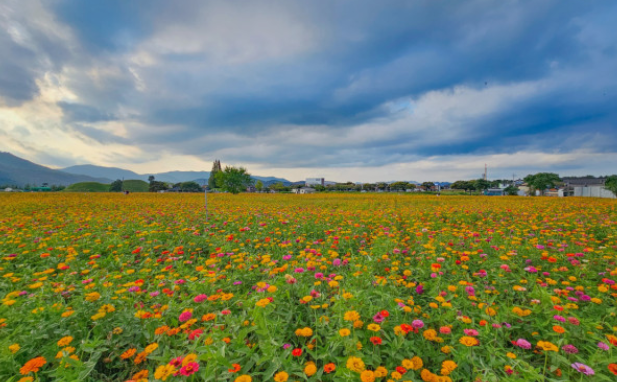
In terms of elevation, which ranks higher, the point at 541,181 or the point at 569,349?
the point at 541,181

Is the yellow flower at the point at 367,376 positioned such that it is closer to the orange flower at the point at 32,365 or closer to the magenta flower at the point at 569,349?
the magenta flower at the point at 569,349

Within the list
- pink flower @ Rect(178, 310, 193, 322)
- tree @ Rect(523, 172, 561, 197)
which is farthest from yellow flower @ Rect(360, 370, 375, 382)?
tree @ Rect(523, 172, 561, 197)

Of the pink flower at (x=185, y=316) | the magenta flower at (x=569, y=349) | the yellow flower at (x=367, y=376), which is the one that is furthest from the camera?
the pink flower at (x=185, y=316)

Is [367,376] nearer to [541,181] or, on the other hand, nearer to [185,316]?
[185,316]

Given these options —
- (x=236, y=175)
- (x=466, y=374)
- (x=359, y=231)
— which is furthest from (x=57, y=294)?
(x=236, y=175)

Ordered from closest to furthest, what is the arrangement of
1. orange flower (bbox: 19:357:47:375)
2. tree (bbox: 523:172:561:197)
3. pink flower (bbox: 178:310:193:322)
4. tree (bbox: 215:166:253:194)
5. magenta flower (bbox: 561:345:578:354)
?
orange flower (bbox: 19:357:47:375) → magenta flower (bbox: 561:345:578:354) → pink flower (bbox: 178:310:193:322) → tree (bbox: 523:172:561:197) → tree (bbox: 215:166:253:194)

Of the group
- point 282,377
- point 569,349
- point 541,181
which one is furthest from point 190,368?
point 541,181

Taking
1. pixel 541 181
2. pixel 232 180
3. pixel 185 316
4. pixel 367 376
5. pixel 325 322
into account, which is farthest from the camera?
pixel 232 180

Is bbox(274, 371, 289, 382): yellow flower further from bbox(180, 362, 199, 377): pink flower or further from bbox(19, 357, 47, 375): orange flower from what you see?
bbox(19, 357, 47, 375): orange flower

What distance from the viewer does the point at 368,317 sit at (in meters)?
2.09

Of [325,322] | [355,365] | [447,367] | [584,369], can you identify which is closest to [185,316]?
[325,322]

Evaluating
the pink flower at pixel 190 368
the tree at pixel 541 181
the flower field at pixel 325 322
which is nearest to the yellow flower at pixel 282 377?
the flower field at pixel 325 322

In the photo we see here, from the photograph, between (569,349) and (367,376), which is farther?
(569,349)

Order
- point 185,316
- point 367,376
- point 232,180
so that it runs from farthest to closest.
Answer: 1. point 232,180
2. point 185,316
3. point 367,376
